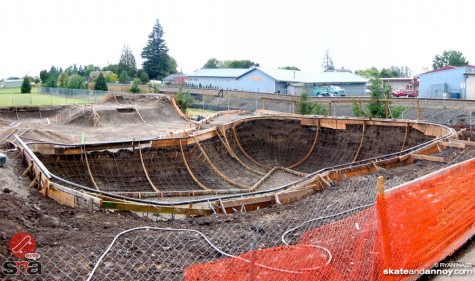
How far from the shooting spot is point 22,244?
5.72m

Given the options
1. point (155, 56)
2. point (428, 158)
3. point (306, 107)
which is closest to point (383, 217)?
point (428, 158)

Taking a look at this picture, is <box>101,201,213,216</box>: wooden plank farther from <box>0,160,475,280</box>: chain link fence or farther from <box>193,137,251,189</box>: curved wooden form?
<box>193,137,251,189</box>: curved wooden form

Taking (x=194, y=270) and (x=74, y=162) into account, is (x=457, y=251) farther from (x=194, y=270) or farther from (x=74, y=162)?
(x=74, y=162)

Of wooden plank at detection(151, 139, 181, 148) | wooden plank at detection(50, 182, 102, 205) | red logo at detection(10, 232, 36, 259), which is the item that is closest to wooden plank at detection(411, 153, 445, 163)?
wooden plank at detection(151, 139, 181, 148)

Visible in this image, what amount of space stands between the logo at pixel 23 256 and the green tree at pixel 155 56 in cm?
7380

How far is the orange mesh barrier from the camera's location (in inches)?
169

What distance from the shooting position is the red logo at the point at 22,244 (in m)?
5.43

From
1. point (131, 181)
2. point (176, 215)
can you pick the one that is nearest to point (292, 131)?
point (131, 181)

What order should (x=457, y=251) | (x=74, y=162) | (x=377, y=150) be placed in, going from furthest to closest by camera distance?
(x=377, y=150)
(x=74, y=162)
(x=457, y=251)

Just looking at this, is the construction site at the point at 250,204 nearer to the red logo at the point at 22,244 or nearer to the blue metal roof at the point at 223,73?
the red logo at the point at 22,244

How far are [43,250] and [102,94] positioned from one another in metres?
43.2

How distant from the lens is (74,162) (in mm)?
12945

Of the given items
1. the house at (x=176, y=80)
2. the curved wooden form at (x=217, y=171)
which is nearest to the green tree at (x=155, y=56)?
the house at (x=176, y=80)

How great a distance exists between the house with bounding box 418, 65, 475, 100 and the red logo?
1485 inches
